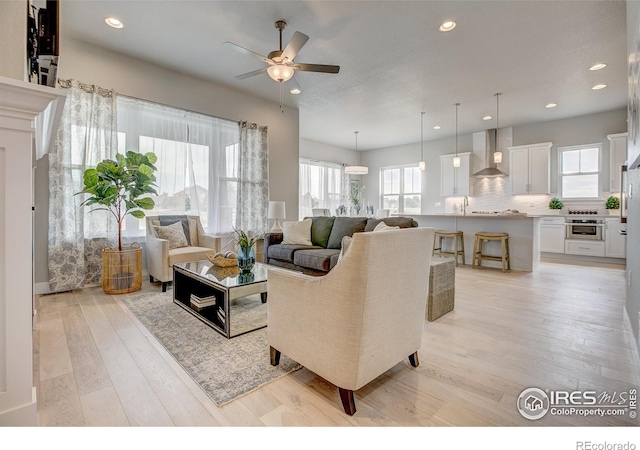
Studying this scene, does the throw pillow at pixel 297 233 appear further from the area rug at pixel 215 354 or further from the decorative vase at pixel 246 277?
the area rug at pixel 215 354

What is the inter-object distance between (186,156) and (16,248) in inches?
144

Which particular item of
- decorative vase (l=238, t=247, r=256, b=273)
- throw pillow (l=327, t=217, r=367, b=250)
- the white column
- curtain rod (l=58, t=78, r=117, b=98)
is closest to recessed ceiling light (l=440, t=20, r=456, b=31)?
throw pillow (l=327, t=217, r=367, b=250)

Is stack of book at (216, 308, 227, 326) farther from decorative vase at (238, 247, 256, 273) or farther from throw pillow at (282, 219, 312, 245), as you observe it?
throw pillow at (282, 219, 312, 245)

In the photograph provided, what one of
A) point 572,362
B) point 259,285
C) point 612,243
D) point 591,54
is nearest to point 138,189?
point 259,285

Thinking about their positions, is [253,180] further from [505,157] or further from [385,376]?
[505,157]

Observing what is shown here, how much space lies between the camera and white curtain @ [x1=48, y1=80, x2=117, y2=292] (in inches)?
131

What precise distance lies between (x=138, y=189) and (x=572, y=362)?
4310 millimetres

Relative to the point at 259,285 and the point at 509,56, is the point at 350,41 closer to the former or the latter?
the point at 509,56

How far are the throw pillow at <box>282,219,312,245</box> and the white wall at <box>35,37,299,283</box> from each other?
103 cm

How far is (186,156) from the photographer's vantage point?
14.7ft

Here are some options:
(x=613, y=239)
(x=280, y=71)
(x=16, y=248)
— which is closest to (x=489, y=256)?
(x=613, y=239)

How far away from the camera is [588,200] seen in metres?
6.06

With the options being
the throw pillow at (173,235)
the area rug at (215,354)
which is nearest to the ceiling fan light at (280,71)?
the throw pillow at (173,235)

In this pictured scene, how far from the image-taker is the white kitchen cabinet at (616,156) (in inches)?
217
